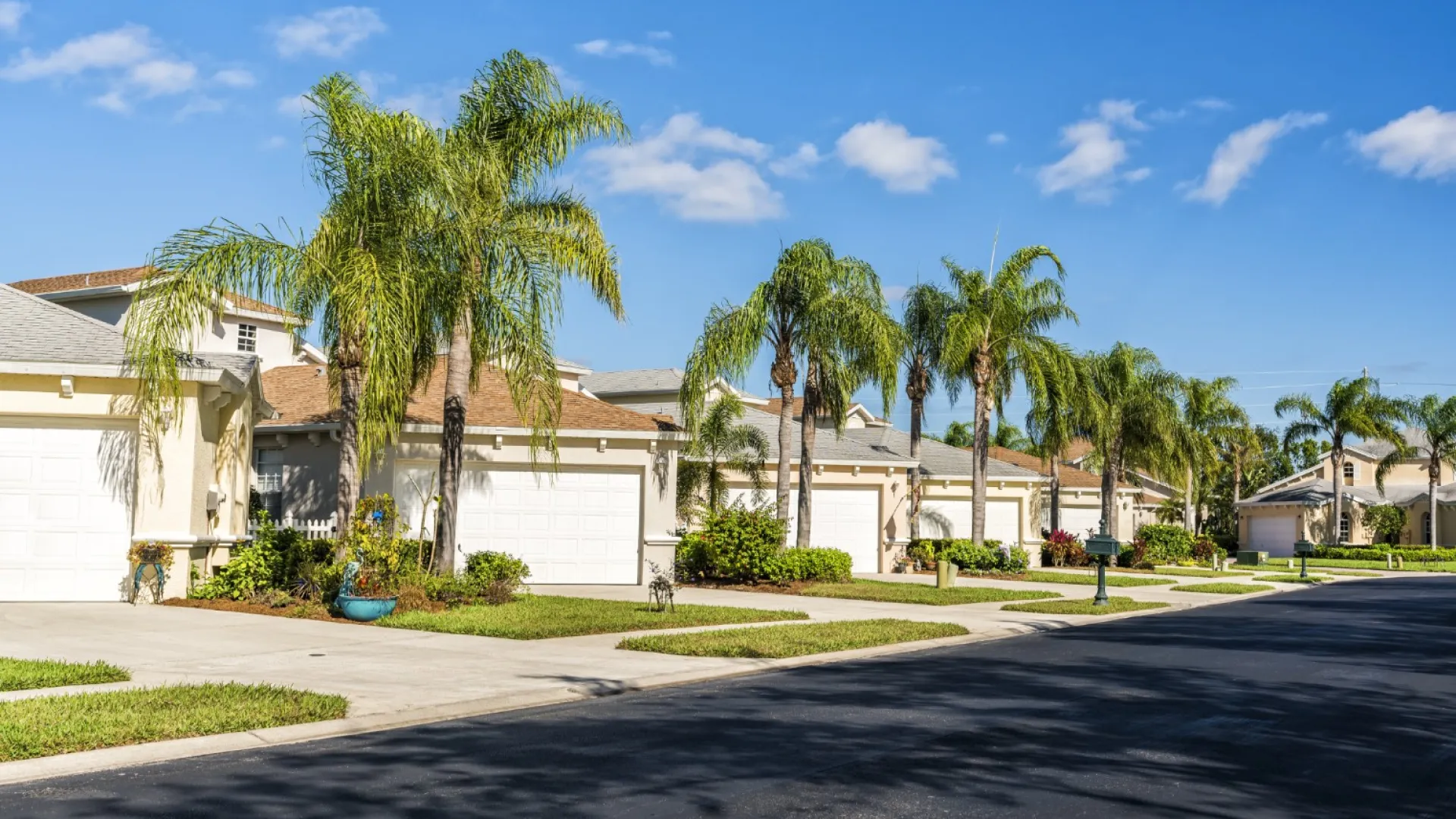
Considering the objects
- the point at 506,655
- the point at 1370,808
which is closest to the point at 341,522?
the point at 506,655

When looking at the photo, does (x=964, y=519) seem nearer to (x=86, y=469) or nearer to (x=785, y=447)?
(x=785, y=447)

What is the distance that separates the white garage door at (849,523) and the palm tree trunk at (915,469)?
3.57 ft

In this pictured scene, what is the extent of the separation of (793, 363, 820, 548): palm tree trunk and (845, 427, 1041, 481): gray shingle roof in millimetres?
8080

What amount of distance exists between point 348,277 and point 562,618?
5552 millimetres

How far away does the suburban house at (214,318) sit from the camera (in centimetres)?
3002

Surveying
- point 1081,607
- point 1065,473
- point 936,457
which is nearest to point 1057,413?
point 936,457

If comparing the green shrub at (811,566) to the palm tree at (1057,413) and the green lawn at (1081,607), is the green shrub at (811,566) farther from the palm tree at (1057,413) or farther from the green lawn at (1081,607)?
the palm tree at (1057,413)

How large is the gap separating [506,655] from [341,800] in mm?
6648

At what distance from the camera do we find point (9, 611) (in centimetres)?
1638

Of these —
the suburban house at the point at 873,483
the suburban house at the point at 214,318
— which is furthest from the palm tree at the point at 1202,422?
the suburban house at the point at 214,318

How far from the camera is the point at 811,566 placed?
27219 millimetres

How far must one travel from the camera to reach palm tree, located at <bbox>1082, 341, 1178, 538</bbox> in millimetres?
43125

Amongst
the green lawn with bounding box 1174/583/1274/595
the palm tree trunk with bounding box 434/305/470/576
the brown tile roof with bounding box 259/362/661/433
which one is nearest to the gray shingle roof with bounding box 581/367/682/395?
the brown tile roof with bounding box 259/362/661/433

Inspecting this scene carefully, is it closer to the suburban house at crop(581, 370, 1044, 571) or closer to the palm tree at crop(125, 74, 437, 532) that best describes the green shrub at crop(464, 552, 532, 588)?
the palm tree at crop(125, 74, 437, 532)
